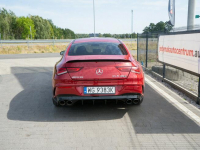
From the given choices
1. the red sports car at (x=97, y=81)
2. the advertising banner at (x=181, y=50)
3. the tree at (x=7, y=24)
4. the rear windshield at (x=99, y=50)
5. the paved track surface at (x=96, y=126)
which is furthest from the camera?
the tree at (x=7, y=24)

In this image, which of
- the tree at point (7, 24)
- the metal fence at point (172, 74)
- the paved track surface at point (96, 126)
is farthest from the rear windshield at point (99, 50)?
the tree at point (7, 24)

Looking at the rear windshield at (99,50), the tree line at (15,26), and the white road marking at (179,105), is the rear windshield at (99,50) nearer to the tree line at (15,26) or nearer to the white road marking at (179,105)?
the white road marking at (179,105)

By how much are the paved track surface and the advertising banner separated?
0.97 m

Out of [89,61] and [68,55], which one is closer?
[89,61]

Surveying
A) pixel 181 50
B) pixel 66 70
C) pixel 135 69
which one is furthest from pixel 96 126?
pixel 181 50

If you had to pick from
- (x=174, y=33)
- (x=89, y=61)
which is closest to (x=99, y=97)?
(x=89, y=61)

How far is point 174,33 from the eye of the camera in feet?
23.0

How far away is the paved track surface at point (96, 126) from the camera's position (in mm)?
3426

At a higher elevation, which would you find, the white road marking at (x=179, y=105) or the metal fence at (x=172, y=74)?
the metal fence at (x=172, y=74)

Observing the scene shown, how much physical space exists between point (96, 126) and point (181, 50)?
349 centimetres

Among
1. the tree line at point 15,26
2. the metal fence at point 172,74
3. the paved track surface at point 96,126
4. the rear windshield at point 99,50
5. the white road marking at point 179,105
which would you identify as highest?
the tree line at point 15,26

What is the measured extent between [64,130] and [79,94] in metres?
0.72

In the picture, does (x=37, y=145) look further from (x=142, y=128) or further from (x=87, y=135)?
(x=142, y=128)

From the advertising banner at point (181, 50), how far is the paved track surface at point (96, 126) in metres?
0.97
